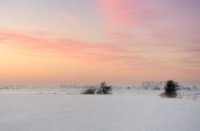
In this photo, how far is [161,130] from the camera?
3092cm

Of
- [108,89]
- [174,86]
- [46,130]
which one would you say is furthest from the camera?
[108,89]

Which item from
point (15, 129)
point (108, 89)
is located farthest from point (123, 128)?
point (108, 89)

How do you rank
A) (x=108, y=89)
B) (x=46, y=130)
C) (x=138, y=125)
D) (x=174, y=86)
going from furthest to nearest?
(x=108, y=89)
(x=174, y=86)
(x=138, y=125)
(x=46, y=130)

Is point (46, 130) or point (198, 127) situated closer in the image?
point (46, 130)

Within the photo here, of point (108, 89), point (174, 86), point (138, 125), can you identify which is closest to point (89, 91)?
point (108, 89)

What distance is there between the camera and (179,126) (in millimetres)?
33312

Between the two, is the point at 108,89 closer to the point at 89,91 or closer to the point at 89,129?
the point at 89,91

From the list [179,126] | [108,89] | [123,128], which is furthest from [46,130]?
[108,89]

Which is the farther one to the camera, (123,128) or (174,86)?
(174,86)

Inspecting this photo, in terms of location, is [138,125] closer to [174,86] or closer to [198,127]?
[198,127]

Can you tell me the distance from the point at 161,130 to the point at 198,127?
3.57 metres

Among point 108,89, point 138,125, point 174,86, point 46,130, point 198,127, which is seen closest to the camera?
point 46,130

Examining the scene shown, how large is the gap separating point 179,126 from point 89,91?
106 m

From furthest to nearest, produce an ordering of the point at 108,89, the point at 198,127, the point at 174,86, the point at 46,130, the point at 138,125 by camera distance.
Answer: the point at 108,89, the point at 174,86, the point at 138,125, the point at 198,127, the point at 46,130
